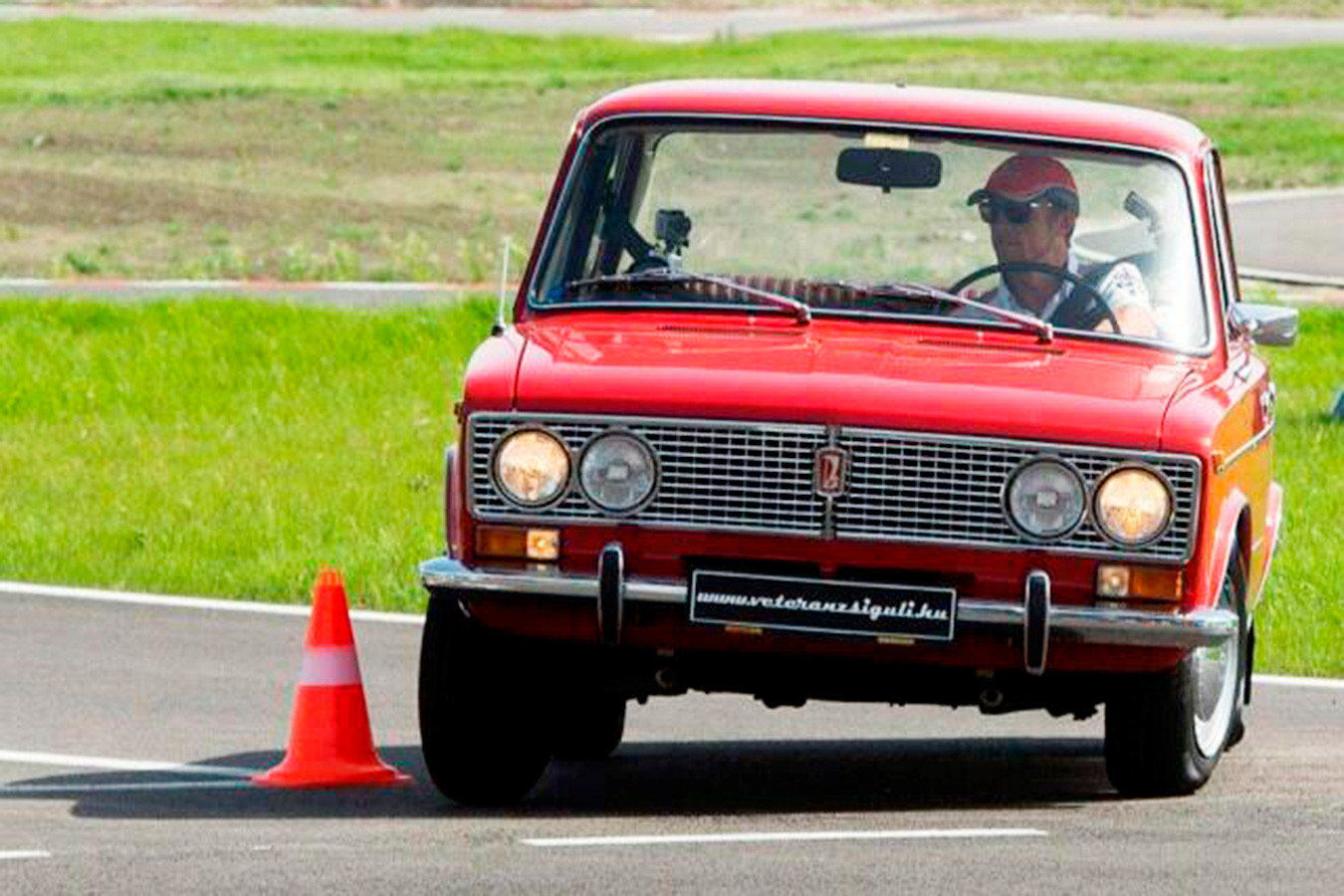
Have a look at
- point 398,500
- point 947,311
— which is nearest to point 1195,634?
point 947,311

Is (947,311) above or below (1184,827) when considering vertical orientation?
above

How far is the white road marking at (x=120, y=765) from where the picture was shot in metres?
10.1

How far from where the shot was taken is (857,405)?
29.4 feet

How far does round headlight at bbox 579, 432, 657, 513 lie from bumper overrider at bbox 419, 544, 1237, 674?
15cm

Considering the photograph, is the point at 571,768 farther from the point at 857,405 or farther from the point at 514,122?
the point at 514,122

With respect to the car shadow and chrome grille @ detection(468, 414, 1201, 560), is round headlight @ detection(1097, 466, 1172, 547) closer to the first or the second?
chrome grille @ detection(468, 414, 1201, 560)

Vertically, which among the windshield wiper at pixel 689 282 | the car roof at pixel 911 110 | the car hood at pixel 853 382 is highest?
the car roof at pixel 911 110

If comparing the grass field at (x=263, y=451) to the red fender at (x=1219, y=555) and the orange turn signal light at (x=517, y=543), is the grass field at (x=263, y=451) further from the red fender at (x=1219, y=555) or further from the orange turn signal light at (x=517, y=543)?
the orange turn signal light at (x=517, y=543)

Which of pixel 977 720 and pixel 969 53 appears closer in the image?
pixel 977 720

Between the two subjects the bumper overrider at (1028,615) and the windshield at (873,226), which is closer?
the bumper overrider at (1028,615)

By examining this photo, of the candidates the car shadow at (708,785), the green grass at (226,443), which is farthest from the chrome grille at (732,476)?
the green grass at (226,443)

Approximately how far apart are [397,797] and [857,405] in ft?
5.33

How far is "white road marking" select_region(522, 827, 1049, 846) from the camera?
8.63 metres

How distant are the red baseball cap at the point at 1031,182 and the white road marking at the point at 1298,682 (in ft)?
9.21
